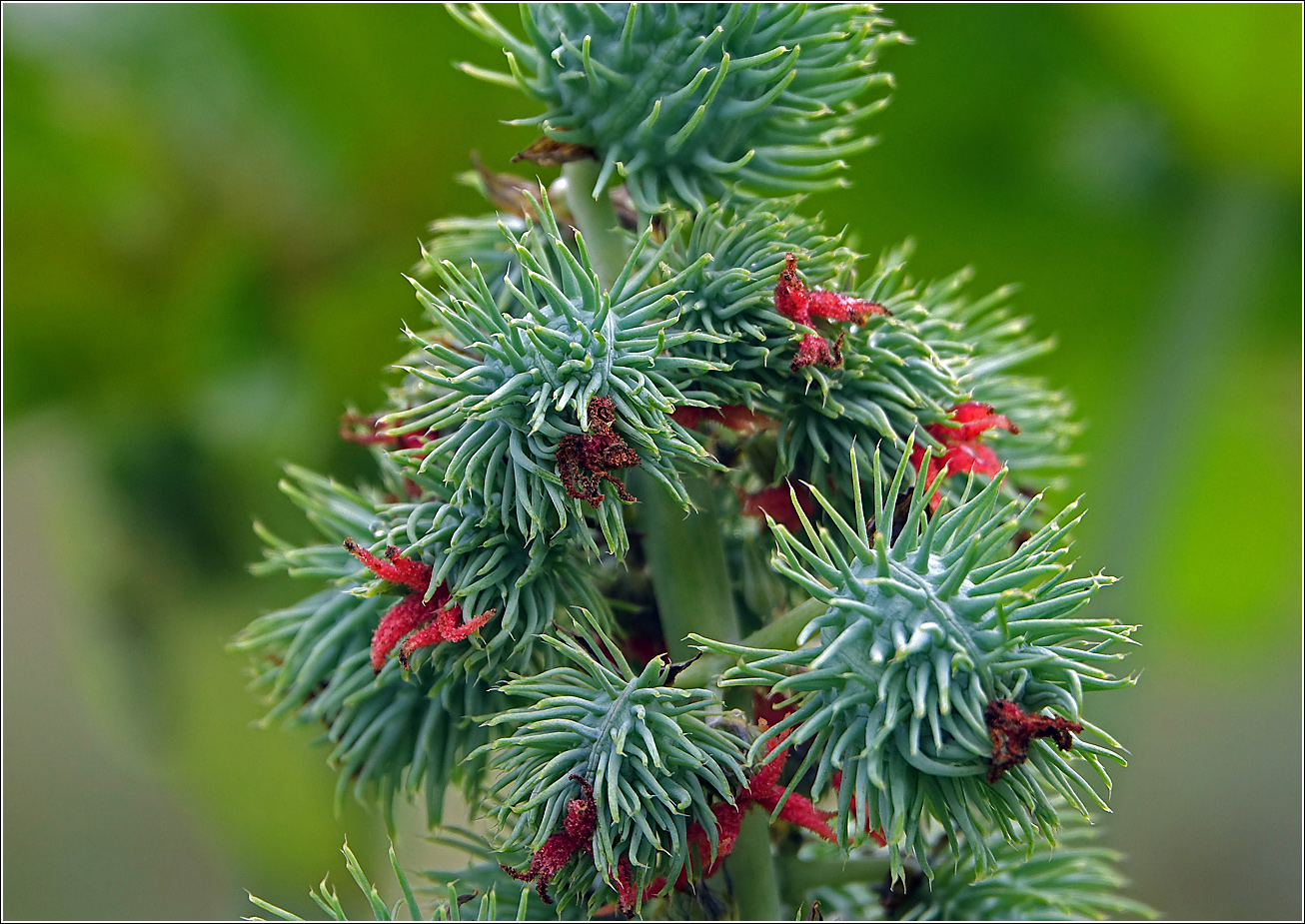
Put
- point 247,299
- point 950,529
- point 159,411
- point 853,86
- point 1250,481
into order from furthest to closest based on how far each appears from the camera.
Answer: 1. point 1250,481
2. point 159,411
3. point 247,299
4. point 853,86
5. point 950,529

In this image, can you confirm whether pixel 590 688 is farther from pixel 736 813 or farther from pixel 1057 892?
pixel 1057 892

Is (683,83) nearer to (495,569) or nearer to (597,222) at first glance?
(597,222)

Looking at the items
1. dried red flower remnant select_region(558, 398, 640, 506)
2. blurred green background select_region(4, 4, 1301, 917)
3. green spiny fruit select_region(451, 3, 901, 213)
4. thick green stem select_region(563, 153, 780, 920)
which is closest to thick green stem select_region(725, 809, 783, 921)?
thick green stem select_region(563, 153, 780, 920)

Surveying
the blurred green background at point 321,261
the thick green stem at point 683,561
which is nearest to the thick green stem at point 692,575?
the thick green stem at point 683,561

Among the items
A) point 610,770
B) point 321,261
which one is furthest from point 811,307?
point 321,261

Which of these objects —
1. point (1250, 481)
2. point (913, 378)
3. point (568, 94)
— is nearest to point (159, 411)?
point (568, 94)

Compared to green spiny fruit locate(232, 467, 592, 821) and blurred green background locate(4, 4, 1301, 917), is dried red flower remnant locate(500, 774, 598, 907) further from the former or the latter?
blurred green background locate(4, 4, 1301, 917)

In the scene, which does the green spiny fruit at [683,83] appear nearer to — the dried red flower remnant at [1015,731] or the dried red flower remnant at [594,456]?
the dried red flower remnant at [594,456]
